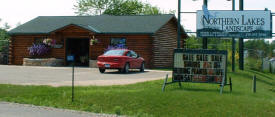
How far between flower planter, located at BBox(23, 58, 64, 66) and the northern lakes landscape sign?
44.0 ft

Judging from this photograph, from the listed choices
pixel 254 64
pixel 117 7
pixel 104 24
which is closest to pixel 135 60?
pixel 104 24

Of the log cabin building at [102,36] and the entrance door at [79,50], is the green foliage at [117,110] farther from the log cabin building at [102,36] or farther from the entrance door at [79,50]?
the entrance door at [79,50]

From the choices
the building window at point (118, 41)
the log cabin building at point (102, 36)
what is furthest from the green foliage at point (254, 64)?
the building window at point (118, 41)

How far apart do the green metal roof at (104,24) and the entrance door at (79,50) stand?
1607 millimetres

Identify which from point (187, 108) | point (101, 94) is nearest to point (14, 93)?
point (101, 94)

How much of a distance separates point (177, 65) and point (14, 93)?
5262 millimetres

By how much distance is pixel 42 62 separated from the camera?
3212 centimetres

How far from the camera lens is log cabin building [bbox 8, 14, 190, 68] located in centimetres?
3123

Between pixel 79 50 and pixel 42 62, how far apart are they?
4826 mm

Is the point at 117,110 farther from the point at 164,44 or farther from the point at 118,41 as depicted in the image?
the point at 164,44

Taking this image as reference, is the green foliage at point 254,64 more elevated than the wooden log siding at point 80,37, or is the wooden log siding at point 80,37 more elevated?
the wooden log siding at point 80,37

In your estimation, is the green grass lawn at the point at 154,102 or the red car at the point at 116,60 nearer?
the green grass lawn at the point at 154,102

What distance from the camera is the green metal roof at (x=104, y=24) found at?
1250 inches

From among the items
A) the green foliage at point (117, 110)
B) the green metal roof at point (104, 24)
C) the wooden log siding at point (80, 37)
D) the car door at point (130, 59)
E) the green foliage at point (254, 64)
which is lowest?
the green foliage at point (117, 110)
